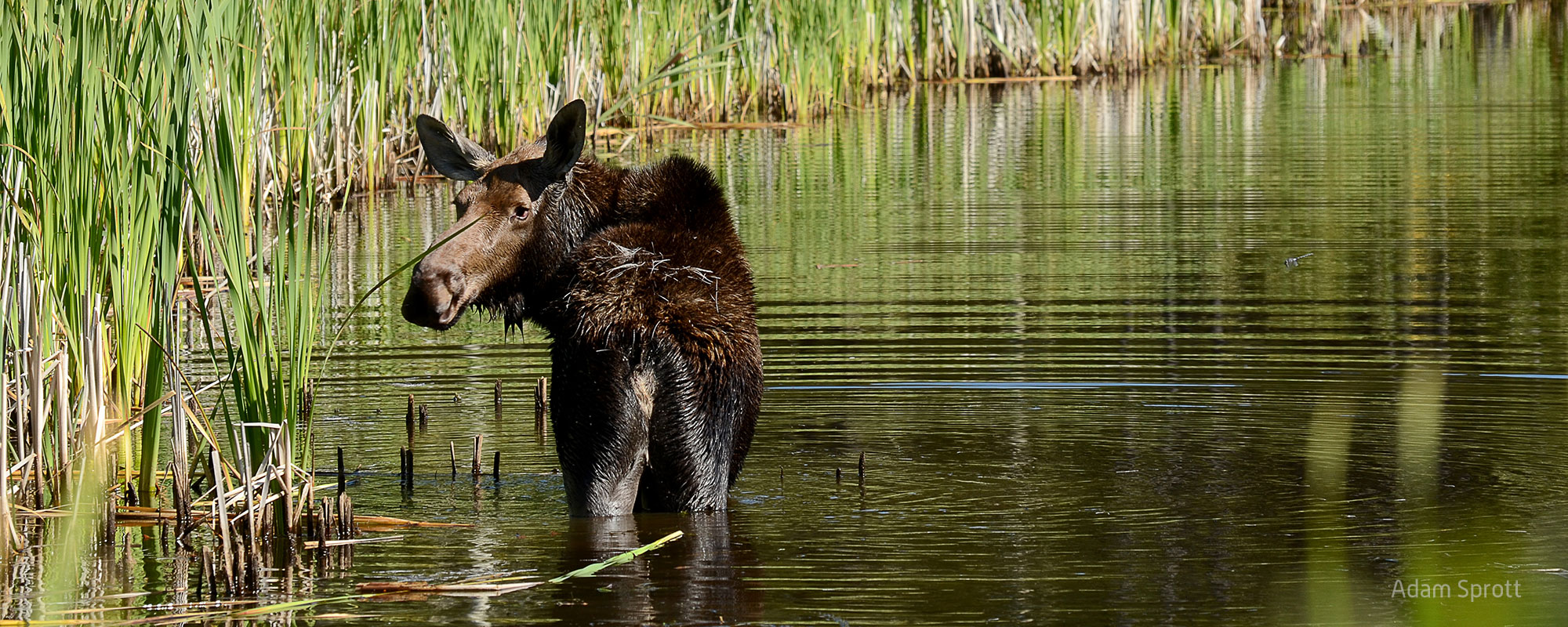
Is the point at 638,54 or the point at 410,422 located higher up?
the point at 638,54

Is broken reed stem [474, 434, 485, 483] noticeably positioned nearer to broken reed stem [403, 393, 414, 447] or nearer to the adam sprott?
broken reed stem [403, 393, 414, 447]

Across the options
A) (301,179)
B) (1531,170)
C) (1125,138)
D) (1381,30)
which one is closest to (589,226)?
(301,179)

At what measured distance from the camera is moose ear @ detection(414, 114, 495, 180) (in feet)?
18.0

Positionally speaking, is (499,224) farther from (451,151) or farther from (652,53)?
(652,53)

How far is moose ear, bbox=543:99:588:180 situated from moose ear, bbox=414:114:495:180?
226mm

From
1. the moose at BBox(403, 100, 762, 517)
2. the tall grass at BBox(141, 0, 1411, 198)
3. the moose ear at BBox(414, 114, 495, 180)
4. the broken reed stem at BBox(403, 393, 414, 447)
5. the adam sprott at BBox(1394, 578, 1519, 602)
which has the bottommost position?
the adam sprott at BBox(1394, 578, 1519, 602)

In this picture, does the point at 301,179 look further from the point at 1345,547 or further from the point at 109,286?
the point at 1345,547

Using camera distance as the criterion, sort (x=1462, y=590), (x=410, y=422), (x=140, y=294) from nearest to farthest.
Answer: (x=1462, y=590)
(x=140, y=294)
(x=410, y=422)

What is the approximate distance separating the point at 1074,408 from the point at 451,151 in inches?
116

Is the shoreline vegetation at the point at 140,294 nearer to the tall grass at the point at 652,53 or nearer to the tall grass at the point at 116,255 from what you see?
the tall grass at the point at 116,255

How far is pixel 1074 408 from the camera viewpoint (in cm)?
747

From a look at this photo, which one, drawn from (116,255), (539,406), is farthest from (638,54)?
(116,255)

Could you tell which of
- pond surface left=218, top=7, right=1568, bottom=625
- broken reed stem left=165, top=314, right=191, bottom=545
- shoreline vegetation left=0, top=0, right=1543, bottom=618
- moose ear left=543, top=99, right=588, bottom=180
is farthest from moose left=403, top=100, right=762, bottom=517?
broken reed stem left=165, top=314, right=191, bottom=545

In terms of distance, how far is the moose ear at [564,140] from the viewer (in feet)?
17.1
